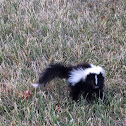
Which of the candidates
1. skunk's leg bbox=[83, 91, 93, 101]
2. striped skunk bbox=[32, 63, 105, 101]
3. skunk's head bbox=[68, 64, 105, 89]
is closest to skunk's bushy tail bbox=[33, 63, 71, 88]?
striped skunk bbox=[32, 63, 105, 101]

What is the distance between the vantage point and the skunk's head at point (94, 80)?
380cm

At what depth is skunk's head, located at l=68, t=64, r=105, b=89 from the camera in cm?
A: 381

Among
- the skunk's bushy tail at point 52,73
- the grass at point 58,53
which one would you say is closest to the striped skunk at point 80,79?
the skunk's bushy tail at point 52,73

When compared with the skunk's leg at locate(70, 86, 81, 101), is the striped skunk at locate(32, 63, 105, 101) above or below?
above

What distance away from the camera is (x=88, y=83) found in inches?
154

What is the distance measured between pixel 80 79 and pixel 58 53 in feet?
5.28

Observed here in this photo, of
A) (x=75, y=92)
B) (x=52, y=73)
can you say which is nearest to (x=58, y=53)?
(x=52, y=73)

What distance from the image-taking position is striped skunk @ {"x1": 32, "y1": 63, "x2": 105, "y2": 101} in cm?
389

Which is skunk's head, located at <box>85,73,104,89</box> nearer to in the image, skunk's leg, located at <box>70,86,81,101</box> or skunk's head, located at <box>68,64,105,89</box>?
skunk's head, located at <box>68,64,105,89</box>

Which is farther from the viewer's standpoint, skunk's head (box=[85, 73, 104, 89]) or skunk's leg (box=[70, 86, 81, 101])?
skunk's leg (box=[70, 86, 81, 101])

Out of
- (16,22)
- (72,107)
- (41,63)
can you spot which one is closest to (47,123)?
(72,107)

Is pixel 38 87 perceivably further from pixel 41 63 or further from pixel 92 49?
pixel 92 49

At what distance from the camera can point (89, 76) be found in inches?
151

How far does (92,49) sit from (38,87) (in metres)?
1.82
